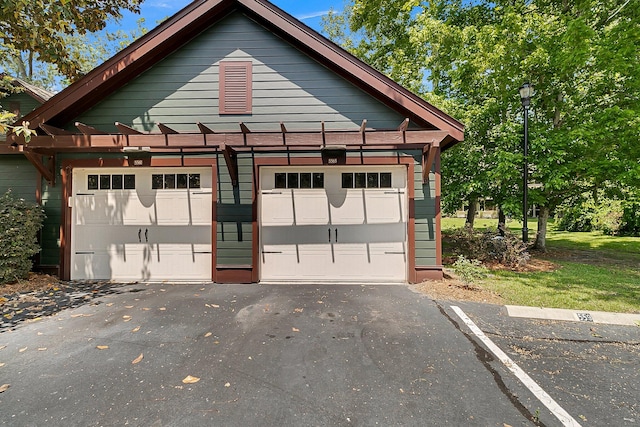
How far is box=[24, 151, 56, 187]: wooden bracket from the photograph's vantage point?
5553 millimetres

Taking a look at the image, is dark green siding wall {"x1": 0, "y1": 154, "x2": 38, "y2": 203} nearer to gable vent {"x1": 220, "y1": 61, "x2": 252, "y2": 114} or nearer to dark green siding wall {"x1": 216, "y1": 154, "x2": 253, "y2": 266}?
dark green siding wall {"x1": 216, "y1": 154, "x2": 253, "y2": 266}

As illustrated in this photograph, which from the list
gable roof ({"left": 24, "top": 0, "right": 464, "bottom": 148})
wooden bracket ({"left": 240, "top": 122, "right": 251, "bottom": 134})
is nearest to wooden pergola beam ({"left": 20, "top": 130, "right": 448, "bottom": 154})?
wooden bracket ({"left": 240, "top": 122, "right": 251, "bottom": 134})

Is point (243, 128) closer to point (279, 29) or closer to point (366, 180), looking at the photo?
point (279, 29)

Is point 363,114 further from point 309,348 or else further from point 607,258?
point 607,258

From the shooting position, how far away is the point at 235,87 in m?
5.99

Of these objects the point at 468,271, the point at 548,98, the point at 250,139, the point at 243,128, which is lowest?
the point at 468,271

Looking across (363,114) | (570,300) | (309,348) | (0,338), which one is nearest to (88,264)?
(0,338)

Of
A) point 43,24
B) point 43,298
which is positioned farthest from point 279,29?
point 43,298

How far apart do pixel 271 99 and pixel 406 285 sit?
15.7ft

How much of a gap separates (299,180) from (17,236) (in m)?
5.43

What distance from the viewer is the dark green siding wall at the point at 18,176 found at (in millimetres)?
6078

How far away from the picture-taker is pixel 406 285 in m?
5.71

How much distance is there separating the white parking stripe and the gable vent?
18.7 feet

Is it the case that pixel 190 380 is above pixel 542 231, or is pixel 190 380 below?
below
